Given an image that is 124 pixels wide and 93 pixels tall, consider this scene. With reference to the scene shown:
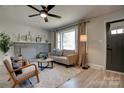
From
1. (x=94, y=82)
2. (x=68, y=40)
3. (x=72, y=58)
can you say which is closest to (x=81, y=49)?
(x=72, y=58)

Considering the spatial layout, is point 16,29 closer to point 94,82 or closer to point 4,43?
point 4,43

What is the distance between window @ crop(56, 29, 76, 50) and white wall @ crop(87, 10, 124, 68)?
1.26 meters

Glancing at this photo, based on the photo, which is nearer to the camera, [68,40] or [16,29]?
[16,29]

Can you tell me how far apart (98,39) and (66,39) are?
2416mm

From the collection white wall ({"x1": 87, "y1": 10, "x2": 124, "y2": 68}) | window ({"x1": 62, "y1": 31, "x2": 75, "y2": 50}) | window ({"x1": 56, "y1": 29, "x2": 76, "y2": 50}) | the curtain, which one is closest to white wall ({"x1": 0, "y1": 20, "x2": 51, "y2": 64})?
window ({"x1": 56, "y1": 29, "x2": 76, "y2": 50})

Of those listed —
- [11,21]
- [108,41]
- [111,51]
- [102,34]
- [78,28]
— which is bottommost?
[111,51]

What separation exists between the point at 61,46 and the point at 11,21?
3292 millimetres

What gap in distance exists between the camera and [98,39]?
15.1 feet

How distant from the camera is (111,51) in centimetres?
424

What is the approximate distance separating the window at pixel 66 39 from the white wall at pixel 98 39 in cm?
126

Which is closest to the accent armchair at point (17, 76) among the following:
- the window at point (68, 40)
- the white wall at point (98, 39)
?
the white wall at point (98, 39)

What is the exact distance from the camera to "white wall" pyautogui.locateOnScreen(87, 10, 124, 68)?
14.3 feet
